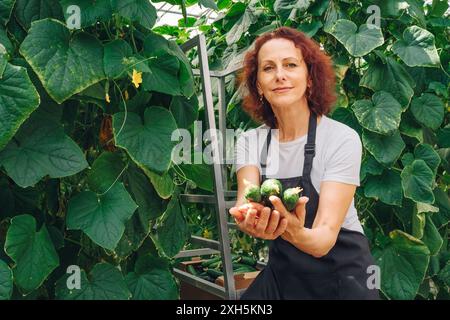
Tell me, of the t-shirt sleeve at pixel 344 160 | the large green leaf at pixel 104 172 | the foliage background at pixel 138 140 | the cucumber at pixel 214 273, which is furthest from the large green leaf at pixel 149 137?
the cucumber at pixel 214 273

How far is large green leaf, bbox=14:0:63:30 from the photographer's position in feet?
3.23

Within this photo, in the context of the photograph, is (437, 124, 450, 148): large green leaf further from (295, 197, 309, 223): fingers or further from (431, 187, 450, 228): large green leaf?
(295, 197, 309, 223): fingers

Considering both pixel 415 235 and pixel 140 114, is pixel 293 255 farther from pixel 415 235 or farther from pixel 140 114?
pixel 415 235

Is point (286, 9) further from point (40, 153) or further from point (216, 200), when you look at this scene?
point (40, 153)

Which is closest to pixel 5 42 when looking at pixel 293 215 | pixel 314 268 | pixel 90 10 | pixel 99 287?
pixel 90 10

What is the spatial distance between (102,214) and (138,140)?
170 mm

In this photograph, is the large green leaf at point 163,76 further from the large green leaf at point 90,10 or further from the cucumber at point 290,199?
the cucumber at point 290,199

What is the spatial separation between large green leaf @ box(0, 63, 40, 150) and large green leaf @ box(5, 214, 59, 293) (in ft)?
0.59

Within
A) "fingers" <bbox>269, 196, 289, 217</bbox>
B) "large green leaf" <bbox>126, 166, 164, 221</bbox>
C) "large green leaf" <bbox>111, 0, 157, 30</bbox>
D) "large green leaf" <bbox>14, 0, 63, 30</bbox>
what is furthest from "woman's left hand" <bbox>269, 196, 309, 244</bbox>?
"large green leaf" <bbox>14, 0, 63, 30</bbox>

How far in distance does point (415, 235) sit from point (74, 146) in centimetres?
106

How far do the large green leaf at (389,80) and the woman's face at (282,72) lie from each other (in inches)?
20.7

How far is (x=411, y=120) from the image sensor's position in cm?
157
